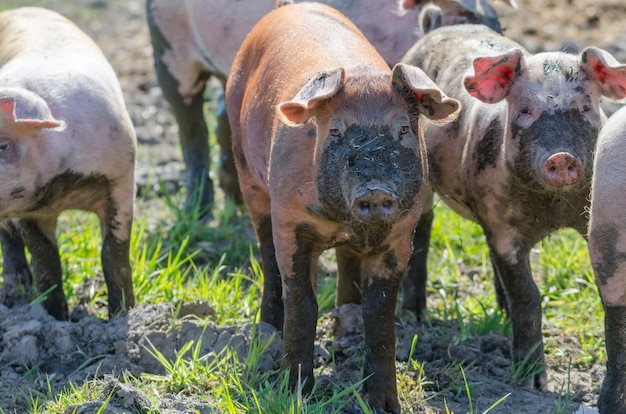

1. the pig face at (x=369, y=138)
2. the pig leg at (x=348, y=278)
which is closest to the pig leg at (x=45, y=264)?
the pig leg at (x=348, y=278)

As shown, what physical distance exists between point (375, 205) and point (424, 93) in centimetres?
57

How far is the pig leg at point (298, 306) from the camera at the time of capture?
492cm

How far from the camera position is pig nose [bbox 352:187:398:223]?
423 centimetres

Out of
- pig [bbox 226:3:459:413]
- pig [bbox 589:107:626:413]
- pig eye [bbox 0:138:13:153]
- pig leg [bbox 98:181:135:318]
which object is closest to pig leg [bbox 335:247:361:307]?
pig [bbox 226:3:459:413]

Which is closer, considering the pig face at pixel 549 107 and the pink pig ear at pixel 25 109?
the pig face at pixel 549 107

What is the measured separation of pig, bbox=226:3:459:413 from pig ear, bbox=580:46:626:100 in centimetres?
80

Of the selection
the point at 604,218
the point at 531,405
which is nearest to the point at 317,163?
the point at 604,218

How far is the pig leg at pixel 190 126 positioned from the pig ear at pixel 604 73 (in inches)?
136

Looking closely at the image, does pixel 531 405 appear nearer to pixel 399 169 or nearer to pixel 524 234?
pixel 524 234

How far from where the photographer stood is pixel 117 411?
4.67 m

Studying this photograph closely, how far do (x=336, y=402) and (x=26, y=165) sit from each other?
186 centimetres

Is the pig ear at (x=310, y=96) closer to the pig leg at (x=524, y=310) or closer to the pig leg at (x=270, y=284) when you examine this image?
the pig leg at (x=270, y=284)

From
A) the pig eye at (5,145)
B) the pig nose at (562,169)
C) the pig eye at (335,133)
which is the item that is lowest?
the pig eye at (5,145)

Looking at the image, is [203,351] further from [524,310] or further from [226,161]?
[226,161]
